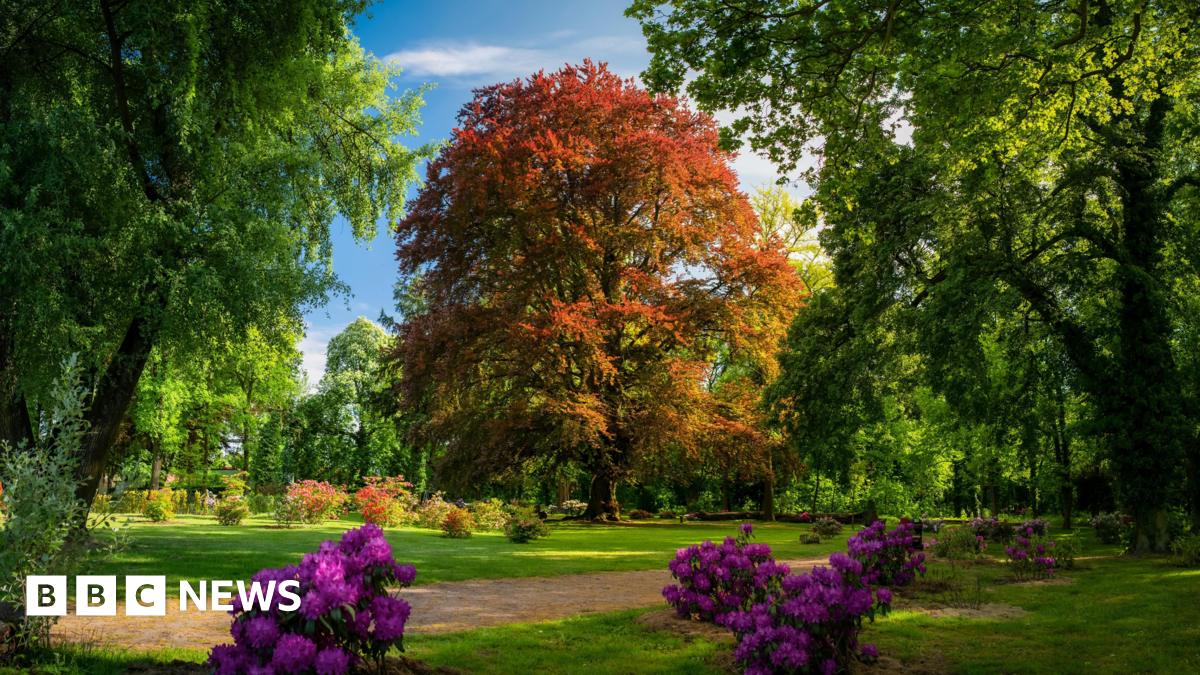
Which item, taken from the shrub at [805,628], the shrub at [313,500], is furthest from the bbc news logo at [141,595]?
the shrub at [313,500]

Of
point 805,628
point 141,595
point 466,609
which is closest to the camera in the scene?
point 805,628

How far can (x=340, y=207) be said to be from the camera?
55.6 feet

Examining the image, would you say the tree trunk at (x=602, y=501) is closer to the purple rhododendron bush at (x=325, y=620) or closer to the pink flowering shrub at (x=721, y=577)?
the pink flowering shrub at (x=721, y=577)

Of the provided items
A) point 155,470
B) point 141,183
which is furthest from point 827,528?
point 155,470

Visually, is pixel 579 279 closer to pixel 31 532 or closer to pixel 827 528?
pixel 827 528

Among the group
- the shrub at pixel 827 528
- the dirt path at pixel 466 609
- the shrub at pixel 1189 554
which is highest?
the dirt path at pixel 466 609

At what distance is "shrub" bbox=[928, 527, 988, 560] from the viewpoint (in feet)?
48.3

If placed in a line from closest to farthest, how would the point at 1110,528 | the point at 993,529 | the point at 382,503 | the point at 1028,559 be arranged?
the point at 1028,559 → the point at 993,529 → the point at 1110,528 → the point at 382,503

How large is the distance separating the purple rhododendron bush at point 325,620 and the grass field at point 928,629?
4.77 ft

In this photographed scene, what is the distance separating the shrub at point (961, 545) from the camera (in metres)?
14.7

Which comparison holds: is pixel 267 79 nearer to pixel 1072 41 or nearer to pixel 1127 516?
pixel 1072 41

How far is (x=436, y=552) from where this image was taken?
47.9ft

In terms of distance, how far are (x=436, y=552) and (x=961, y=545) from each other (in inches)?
404

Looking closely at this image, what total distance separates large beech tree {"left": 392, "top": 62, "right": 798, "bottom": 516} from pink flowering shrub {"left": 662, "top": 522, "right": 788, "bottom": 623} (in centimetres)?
1295
